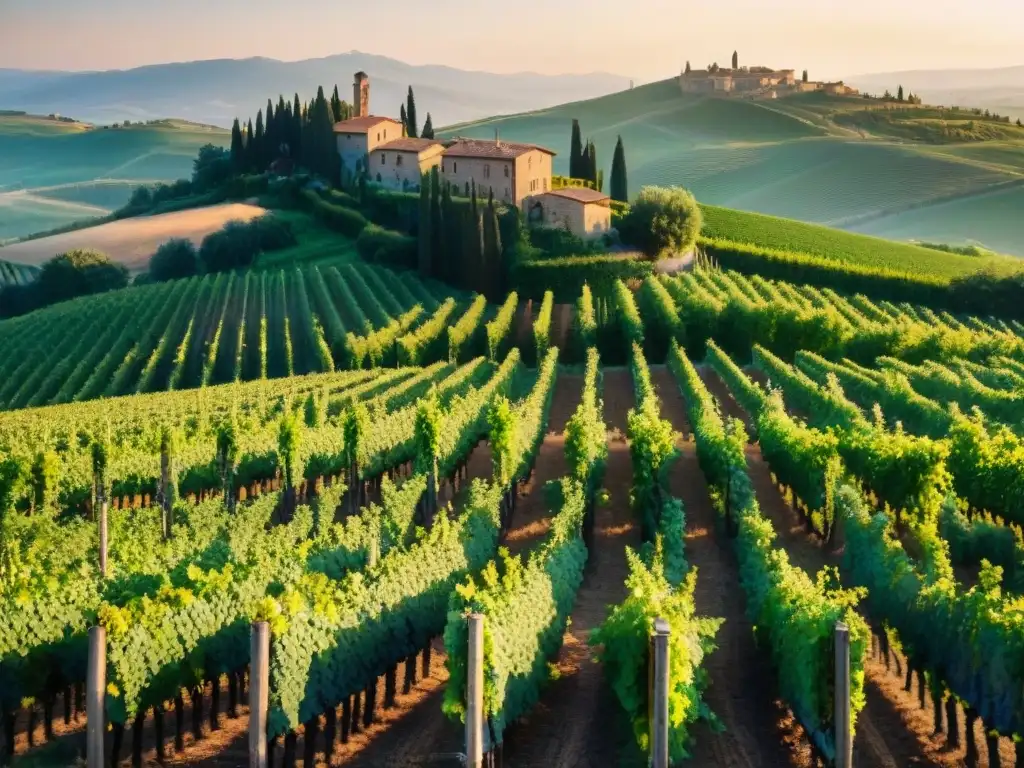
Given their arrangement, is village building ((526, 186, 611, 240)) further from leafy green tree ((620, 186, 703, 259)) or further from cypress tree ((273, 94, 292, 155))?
cypress tree ((273, 94, 292, 155))

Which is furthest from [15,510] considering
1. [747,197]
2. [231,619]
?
[747,197]

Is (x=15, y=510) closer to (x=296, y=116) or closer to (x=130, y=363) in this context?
(x=130, y=363)

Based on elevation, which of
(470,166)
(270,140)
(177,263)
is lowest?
(177,263)

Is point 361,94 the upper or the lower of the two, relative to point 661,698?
upper

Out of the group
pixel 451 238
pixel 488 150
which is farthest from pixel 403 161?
pixel 451 238

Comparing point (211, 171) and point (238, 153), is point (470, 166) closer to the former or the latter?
point (238, 153)

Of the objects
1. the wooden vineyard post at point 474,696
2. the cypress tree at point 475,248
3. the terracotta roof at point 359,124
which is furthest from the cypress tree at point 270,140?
the wooden vineyard post at point 474,696

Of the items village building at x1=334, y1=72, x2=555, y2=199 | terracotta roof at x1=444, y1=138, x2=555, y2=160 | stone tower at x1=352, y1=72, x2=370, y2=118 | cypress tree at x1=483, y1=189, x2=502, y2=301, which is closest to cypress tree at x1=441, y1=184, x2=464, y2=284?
cypress tree at x1=483, y1=189, x2=502, y2=301

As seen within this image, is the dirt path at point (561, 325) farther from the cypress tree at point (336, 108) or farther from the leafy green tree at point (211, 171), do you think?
the leafy green tree at point (211, 171)
